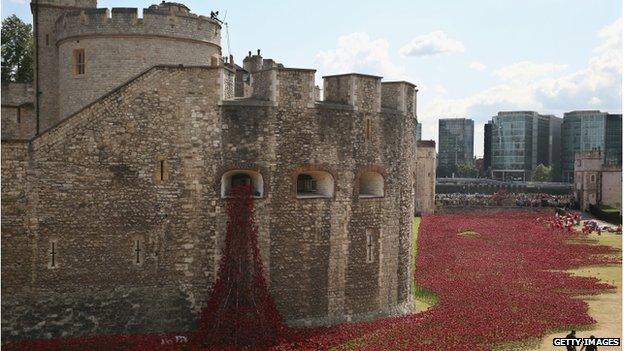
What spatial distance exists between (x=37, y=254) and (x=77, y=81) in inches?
288

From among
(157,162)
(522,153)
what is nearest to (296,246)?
(157,162)

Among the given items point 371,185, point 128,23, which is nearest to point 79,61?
point 128,23

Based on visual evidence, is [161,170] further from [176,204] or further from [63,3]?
Answer: [63,3]

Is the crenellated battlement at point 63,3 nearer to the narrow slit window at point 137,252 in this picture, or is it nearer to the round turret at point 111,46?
the round turret at point 111,46

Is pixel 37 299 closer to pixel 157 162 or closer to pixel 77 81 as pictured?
pixel 157 162

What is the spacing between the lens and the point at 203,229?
719 inches

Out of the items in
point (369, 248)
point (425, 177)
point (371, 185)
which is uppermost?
point (371, 185)

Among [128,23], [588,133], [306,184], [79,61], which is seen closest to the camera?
[306,184]

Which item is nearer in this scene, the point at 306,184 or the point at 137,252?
the point at 137,252

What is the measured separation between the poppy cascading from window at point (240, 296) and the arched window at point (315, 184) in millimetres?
2011

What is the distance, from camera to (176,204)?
18.0 meters

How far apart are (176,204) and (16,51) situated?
Answer: 80.5ft

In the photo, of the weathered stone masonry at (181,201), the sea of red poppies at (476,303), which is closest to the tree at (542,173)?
the sea of red poppies at (476,303)

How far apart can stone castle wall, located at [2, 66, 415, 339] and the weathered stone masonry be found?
34mm
